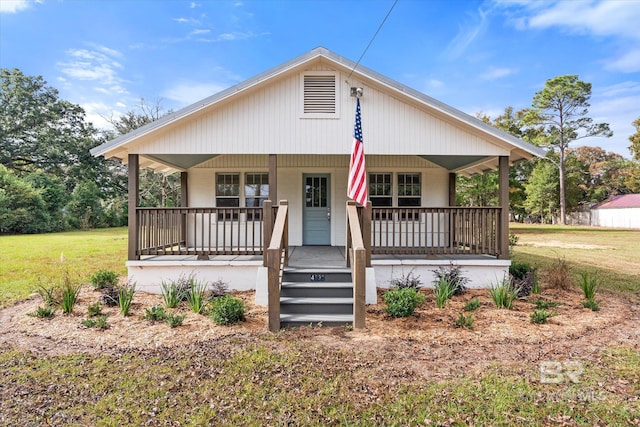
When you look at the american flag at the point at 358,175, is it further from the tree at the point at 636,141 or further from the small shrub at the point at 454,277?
the tree at the point at 636,141

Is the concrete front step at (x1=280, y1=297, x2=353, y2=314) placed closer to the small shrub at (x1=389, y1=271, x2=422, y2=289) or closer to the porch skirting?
the small shrub at (x1=389, y1=271, x2=422, y2=289)

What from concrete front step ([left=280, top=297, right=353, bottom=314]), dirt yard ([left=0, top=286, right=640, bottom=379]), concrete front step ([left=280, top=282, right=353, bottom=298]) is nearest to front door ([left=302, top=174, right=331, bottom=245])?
concrete front step ([left=280, top=282, right=353, bottom=298])

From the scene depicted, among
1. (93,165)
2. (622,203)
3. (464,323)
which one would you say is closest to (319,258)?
(464,323)

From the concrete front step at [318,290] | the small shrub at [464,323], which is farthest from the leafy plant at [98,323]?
the small shrub at [464,323]

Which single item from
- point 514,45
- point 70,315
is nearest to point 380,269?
point 70,315

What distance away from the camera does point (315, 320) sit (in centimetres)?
552

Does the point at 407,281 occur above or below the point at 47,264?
above

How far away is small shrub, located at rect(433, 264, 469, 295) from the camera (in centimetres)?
719

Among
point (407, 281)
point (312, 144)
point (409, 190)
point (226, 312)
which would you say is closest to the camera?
point (226, 312)

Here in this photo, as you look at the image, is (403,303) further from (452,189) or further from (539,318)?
(452,189)

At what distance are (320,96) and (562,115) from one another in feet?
128

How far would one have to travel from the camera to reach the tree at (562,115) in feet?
113

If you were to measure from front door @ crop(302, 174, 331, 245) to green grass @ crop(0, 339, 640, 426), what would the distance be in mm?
6044
